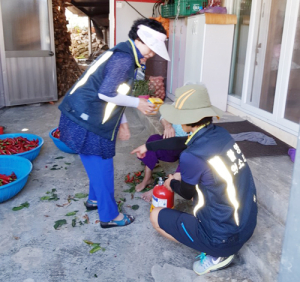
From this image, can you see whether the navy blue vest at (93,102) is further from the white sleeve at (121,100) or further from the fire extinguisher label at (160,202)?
the fire extinguisher label at (160,202)

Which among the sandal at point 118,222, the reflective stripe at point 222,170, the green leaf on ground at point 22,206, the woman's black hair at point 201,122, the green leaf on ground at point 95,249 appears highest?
the woman's black hair at point 201,122

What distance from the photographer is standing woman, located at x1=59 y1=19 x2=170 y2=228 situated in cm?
227

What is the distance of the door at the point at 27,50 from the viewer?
246 inches

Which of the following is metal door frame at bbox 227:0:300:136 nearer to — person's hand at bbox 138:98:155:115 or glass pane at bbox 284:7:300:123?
glass pane at bbox 284:7:300:123

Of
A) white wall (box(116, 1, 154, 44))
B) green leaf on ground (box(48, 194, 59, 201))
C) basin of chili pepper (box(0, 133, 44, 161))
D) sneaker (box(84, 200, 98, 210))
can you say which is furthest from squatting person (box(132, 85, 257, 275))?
white wall (box(116, 1, 154, 44))

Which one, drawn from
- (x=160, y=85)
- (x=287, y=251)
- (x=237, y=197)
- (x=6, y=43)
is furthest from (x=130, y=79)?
(x=6, y=43)

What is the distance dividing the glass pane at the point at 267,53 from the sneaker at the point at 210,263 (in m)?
2.38

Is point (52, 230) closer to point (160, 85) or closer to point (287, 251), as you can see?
point (287, 251)

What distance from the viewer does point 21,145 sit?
397cm

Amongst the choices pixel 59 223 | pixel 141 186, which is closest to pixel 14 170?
pixel 59 223

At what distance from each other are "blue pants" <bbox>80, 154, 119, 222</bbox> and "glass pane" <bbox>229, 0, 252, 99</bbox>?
9.19ft

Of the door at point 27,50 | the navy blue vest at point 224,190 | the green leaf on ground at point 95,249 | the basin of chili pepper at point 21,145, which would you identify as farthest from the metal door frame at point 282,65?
the door at point 27,50

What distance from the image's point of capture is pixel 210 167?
76.2 inches

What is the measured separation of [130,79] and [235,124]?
225 cm
